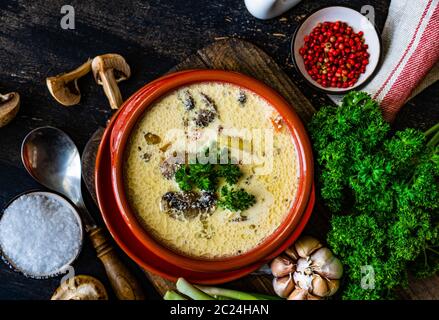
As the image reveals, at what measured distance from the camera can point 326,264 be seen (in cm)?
244

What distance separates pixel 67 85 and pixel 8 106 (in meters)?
0.28

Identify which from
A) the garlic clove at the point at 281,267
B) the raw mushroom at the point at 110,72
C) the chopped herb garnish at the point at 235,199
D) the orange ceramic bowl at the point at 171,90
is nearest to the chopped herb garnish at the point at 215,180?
the chopped herb garnish at the point at 235,199

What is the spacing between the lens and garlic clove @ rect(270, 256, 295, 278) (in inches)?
97.0

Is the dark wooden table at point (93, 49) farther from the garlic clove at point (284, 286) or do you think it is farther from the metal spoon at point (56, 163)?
the garlic clove at point (284, 286)

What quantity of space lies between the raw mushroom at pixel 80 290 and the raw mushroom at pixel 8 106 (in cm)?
80

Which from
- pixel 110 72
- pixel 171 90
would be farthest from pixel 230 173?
pixel 110 72

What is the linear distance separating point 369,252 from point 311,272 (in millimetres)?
264

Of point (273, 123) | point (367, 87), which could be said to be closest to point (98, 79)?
point (273, 123)

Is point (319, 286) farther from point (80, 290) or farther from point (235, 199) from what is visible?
point (80, 290)

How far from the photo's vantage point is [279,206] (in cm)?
240

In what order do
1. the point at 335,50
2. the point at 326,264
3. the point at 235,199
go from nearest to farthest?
1. the point at 235,199
2. the point at 326,264
3. the point at 335,50

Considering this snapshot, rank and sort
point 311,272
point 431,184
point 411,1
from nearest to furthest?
point 431,184 < point 311,272 < point 411,1

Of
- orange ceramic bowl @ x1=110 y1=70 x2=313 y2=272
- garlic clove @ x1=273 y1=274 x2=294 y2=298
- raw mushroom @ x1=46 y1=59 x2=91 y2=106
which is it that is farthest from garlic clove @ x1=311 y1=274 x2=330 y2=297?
raw mushroom @ x1=46 y1=59 x2=91 y2=106

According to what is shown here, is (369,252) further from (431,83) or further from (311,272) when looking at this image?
(431,83)
